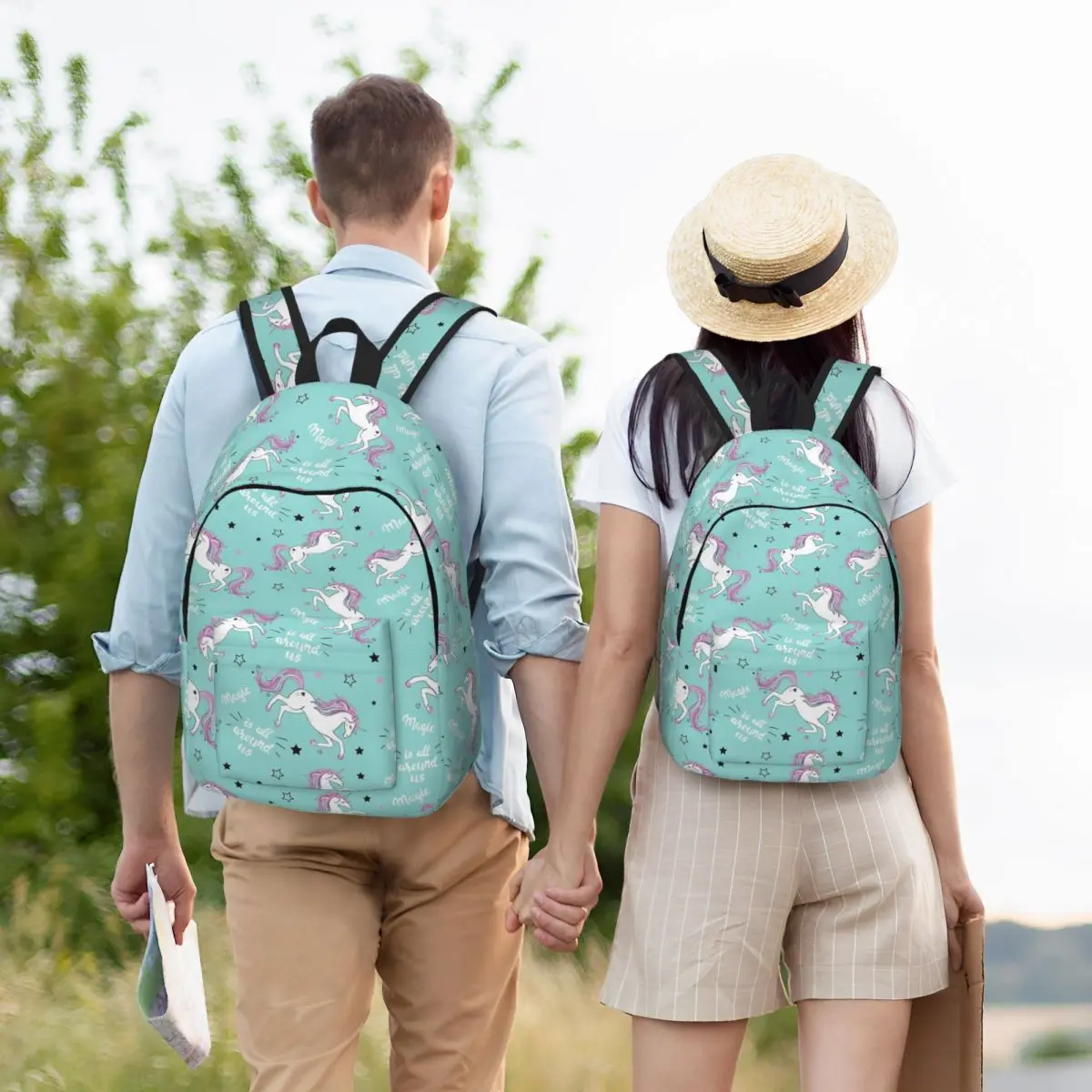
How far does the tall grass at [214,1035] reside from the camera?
153 inches

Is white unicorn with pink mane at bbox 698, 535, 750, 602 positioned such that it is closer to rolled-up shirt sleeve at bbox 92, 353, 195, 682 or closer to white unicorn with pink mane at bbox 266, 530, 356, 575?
white unicorn with pink mane at bbox 266, 530, 356, 575

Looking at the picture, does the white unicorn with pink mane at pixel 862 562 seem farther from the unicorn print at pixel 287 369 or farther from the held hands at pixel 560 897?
the unicorn print at pixel 287 369

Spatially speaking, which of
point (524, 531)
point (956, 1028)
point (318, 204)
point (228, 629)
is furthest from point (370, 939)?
point (318, 204)

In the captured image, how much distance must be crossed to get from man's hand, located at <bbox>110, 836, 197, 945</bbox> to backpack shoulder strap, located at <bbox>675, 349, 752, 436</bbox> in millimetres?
1103

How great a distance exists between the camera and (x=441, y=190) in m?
2.22

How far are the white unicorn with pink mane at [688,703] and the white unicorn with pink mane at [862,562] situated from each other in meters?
0.26

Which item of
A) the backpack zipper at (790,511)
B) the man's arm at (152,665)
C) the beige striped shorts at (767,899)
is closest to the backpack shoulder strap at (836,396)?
the backpack zipper at (790,511)

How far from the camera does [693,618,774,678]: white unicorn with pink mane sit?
1921 millimetres

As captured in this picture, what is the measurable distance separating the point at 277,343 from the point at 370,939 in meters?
0.87

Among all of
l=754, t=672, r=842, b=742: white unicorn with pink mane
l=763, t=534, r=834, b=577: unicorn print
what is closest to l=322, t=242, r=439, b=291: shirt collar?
l=763, t=534, r=834, b=577: unicorn print

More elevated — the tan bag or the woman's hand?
the woman's hand

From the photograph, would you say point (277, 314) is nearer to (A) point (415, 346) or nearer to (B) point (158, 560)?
(A) point (415, 346)

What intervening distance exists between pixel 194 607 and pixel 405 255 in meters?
0.61

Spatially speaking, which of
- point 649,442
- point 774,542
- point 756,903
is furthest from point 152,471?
point 756,903
